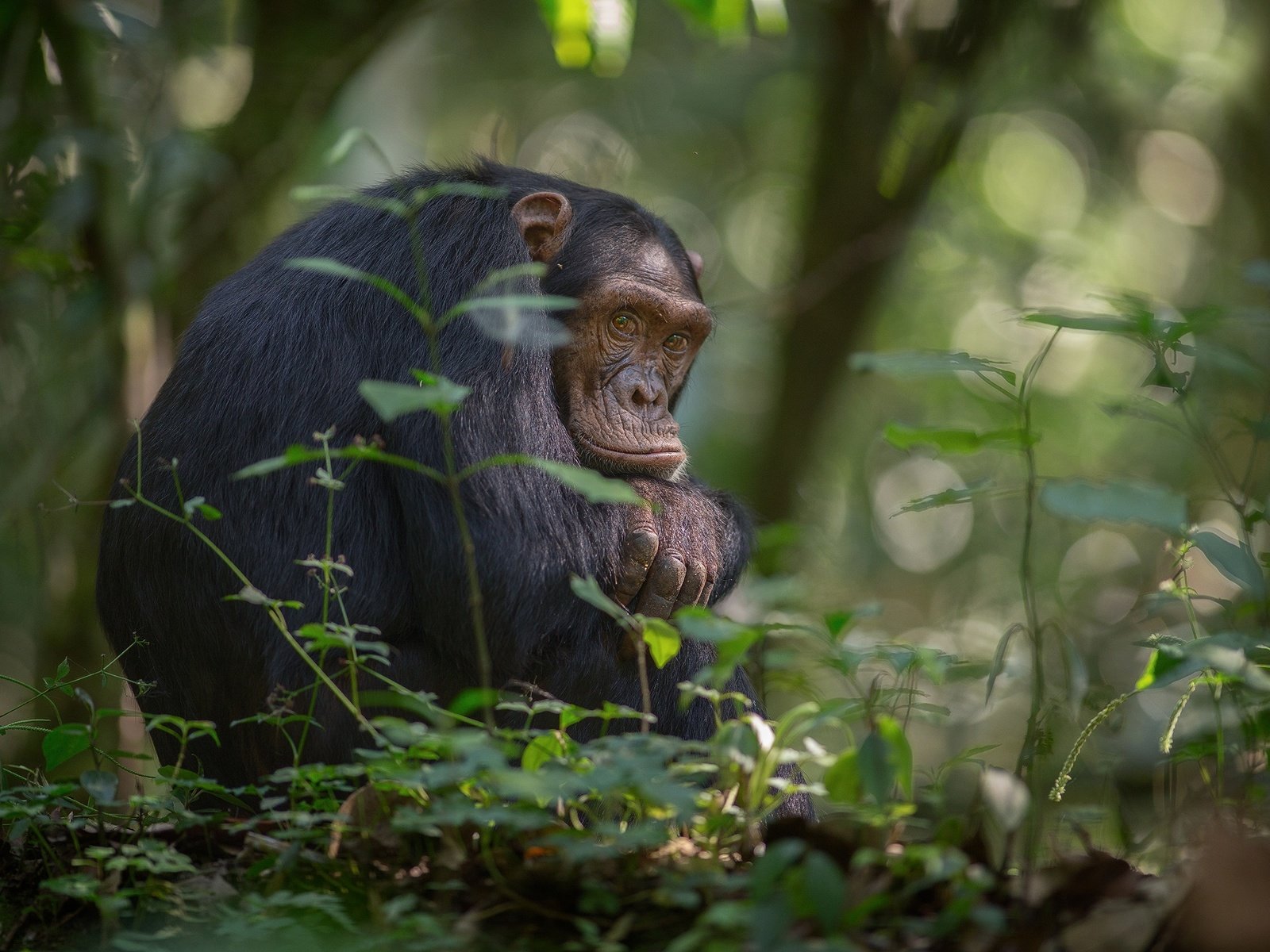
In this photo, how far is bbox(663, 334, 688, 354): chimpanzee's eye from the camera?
4.41 metres

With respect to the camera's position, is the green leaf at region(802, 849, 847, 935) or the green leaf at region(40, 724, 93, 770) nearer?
the green leaf at region(802, 849, 847, 935)

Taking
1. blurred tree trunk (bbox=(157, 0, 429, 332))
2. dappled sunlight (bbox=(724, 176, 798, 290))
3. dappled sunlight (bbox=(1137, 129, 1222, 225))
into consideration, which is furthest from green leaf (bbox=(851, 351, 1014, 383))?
dappled sunlight (bbox=(724, 176, 798, 290))

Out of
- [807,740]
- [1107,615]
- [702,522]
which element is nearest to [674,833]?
[807,740]

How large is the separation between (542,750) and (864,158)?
5.85 m

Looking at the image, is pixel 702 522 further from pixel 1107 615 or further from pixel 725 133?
pixel 725 133

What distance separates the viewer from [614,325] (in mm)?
4227

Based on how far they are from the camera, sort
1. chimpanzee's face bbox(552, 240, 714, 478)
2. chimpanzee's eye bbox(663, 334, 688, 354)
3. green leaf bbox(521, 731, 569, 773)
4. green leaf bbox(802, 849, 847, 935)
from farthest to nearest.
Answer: chimpanzee's eye bbox(663, 334, 688, 354) < chimpanzee's face bbox(552, 240, 714, 478) < green leaf bbox(521, 731, 569, 773) < green leaf bbox(802, 849, 847, 935)

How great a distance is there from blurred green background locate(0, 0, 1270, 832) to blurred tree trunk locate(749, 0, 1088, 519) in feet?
0.07

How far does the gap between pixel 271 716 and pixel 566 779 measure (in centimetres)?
83

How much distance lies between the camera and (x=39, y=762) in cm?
601

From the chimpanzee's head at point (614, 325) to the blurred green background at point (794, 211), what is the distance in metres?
0.58

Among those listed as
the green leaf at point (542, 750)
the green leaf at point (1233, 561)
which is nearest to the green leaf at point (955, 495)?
the green leaf at point (1233, 561)

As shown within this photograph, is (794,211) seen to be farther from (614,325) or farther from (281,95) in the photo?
(614,325)

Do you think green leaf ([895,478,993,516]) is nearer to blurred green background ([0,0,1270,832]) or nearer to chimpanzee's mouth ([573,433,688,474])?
blurred green background ([0,0,1270,832])
